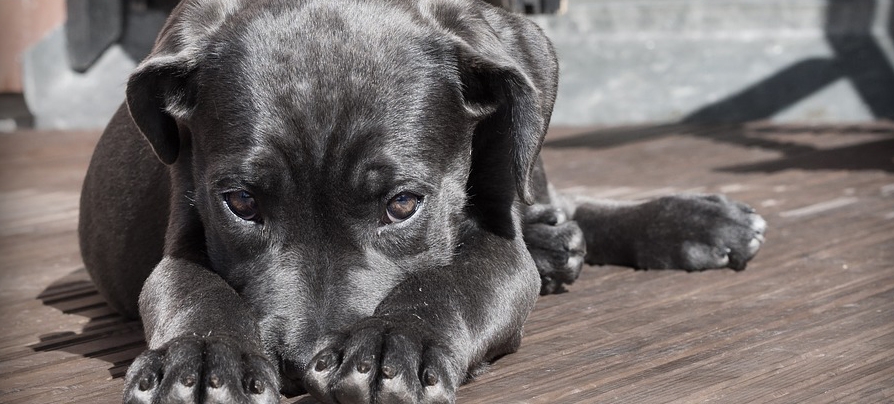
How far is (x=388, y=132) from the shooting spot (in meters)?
2.67

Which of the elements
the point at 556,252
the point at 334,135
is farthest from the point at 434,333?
the point at 556,252

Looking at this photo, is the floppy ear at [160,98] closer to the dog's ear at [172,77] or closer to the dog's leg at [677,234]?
the dog's ear at [172,77]

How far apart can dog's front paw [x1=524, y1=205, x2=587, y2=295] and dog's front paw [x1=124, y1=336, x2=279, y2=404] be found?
1378 millimetres

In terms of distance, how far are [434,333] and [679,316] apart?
102cm

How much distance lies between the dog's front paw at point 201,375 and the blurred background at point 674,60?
5581 millimetres

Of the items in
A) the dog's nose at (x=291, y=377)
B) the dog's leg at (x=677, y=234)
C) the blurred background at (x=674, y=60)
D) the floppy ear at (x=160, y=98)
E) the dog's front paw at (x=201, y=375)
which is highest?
the floppy ear at (x=160, y=98)

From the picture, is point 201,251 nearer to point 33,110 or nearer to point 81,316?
point 81,316

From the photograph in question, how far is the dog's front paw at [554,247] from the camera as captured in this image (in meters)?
3.59

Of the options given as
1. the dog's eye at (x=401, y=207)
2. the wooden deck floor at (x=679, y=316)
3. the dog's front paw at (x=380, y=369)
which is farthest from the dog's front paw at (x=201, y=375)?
the dog's eye at (x=401, y=207)

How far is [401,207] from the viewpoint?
2.72 meters

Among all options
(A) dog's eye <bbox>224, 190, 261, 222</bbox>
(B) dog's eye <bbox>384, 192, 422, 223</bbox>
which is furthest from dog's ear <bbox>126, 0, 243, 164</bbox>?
(B) dog's eye <bbox>384, 192, 422, 223</bbox>

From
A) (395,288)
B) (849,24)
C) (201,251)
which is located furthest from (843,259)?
(849,24)

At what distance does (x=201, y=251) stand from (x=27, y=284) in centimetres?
137

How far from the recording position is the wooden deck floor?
8.74 feet
